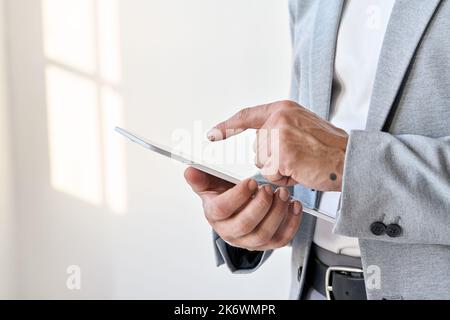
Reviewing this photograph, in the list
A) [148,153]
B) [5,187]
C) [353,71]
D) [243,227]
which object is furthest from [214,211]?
[5,187]

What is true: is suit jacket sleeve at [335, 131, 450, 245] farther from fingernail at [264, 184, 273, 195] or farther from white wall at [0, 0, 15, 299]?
white wall at [0, 0, 15, 299]

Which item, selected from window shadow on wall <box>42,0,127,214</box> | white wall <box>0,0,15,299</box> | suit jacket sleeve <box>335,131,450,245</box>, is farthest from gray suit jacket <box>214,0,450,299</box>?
white wall <box>0,0,15,299</box>

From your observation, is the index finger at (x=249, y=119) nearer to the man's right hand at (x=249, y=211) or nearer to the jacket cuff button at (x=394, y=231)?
the man's right hand at (x=249, y=211)

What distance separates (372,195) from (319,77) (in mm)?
229

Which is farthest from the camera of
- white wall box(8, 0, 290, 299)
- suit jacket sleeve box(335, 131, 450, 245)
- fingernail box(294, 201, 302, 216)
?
white wall box(8, 0, 290, 299)

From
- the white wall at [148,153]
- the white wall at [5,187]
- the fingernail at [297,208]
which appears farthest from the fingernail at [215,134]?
the white wall at [5,187]

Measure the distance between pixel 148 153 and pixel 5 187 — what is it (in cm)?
42

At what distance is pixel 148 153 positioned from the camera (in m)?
1.40

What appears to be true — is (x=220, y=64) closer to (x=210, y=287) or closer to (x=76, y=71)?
(x=76, y=71)

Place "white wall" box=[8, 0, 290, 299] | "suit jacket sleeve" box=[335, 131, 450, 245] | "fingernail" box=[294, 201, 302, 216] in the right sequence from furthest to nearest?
1. "white wall" box=[8, 0, 290, 299]
2. "fingernail" box=[294, 201, 302, 216]
3. "suit jacket sleeve" box=[335, 131, 450, 245]

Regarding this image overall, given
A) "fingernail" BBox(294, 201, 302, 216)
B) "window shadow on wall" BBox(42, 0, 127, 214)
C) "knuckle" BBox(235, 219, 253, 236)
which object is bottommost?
"knuckle" BBox(235, 219, 253, 236)

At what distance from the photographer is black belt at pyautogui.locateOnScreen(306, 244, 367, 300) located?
1.95ft

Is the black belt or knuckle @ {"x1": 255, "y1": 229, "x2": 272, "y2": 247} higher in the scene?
knuckle @ {"x1": 255, "y1": 229, "x2": 272, "y2": 247}

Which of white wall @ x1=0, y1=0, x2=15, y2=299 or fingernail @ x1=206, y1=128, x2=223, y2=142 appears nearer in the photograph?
fingernail @ x1=206, y1=128, x2=223, y2=142
